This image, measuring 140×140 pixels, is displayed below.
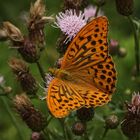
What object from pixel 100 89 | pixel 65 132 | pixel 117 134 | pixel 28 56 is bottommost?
pixel 117 134

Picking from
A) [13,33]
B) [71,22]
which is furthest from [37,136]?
[71,22]

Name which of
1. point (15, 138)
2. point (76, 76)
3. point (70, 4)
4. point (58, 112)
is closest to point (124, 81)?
point (15, 138)

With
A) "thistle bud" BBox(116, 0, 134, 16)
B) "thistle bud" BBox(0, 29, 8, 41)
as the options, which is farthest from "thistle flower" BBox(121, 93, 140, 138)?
"thistle bud" BBox(0, 29, 8, 41)

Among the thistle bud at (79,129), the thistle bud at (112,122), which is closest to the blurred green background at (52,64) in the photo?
the thistle bud at (112,122)

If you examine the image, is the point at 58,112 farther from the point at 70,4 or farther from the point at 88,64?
the point at 70,4

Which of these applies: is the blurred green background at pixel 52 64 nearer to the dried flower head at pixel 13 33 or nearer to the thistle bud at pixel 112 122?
the thistle bud at pixel 112 122
